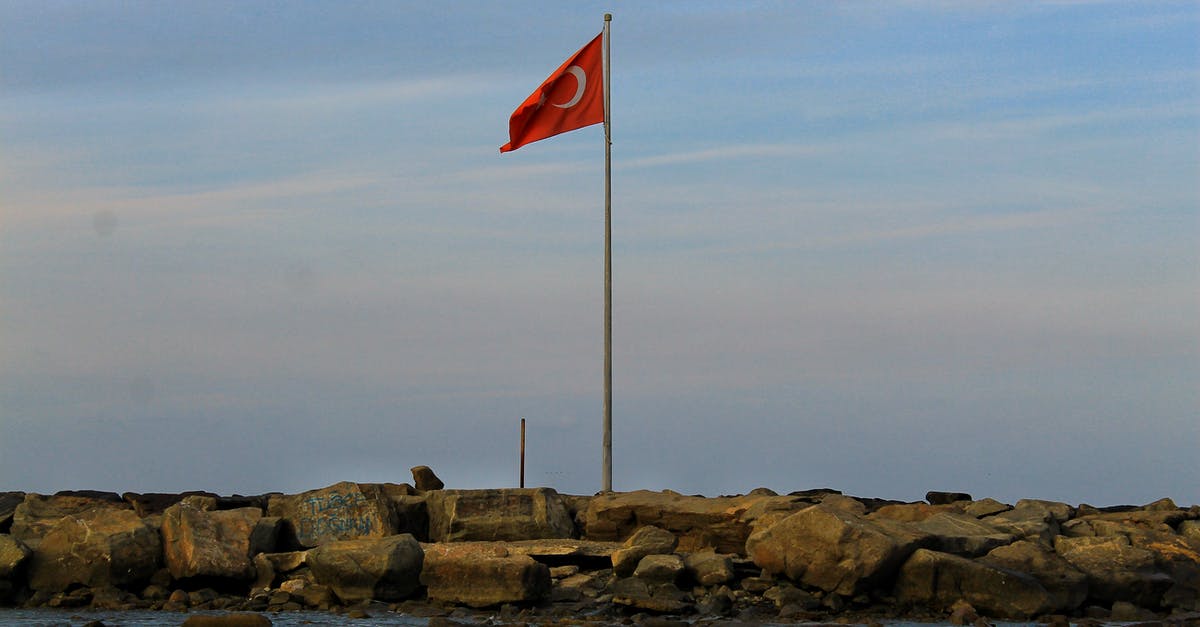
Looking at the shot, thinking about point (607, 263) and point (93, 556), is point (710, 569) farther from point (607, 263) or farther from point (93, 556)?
point (93, 556)

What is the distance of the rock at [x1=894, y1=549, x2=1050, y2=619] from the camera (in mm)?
25812

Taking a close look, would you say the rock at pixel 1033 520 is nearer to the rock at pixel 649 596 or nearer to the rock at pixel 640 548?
the rock at pixel 640 548

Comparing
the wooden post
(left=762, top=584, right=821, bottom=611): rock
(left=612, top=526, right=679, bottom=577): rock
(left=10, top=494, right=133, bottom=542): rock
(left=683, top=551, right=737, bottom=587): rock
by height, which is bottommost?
(left=762, top=584, right=821, bottom=611): rock

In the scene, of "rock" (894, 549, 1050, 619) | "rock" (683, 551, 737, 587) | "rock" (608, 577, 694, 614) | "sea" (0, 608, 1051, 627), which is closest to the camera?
"sea" (0, 608, 1051, 627)

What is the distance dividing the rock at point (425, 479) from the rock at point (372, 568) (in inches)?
243

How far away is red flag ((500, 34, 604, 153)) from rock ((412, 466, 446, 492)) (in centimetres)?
815

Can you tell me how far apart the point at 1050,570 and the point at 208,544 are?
1620cm

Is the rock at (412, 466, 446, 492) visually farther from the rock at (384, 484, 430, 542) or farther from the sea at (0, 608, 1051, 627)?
the sea at (0, 608, 1051, 627)

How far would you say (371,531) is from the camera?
30.3m

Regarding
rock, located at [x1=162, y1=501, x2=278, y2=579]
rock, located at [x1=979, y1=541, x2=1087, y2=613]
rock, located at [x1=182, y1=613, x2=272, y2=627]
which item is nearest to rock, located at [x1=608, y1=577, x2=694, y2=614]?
rock, located at [x1=979, y1=541, x2=1087, y2=613]

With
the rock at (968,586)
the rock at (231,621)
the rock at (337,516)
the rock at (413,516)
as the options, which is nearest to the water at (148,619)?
the rock at (231,621)

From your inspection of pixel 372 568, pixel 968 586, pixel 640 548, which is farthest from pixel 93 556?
pixel 968 586

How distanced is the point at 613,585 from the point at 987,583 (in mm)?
6835

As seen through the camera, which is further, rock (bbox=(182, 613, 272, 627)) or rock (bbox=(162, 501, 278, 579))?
rock (bbox=(162, 501, 278, 579))
